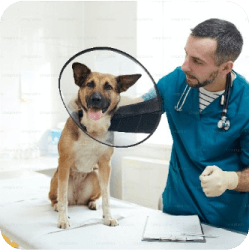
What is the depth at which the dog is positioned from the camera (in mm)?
1134

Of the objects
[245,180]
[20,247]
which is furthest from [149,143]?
[20,247]

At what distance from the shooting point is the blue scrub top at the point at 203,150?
1.25 metres

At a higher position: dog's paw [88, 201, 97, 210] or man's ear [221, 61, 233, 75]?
man's ear [221, 61, 233, 75]

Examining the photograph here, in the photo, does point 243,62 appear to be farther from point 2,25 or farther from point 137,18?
point 2,25

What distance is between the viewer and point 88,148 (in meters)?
1.24

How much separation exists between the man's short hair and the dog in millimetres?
250

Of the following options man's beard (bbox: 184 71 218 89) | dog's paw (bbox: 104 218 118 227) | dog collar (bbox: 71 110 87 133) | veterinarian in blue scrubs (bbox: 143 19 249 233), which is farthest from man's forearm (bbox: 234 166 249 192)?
dog collar (bbox: 71 110 87 133)

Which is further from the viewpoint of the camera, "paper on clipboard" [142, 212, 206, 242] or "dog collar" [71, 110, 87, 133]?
"dog collar" [71, 110, 87, 133]

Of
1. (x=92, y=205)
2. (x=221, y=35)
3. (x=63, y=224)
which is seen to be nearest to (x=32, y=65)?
(x=92, y=205)

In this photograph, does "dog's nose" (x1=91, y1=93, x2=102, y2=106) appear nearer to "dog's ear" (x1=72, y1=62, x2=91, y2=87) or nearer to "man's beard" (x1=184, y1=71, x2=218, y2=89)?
"dog's ear" (x1=72, y1=62, x2=91, y2=87)

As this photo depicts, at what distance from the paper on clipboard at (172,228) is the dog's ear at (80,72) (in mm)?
528

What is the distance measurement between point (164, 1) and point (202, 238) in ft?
4.50

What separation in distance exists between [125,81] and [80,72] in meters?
0.15

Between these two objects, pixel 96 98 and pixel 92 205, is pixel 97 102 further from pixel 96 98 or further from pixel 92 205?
pixel 92 205
